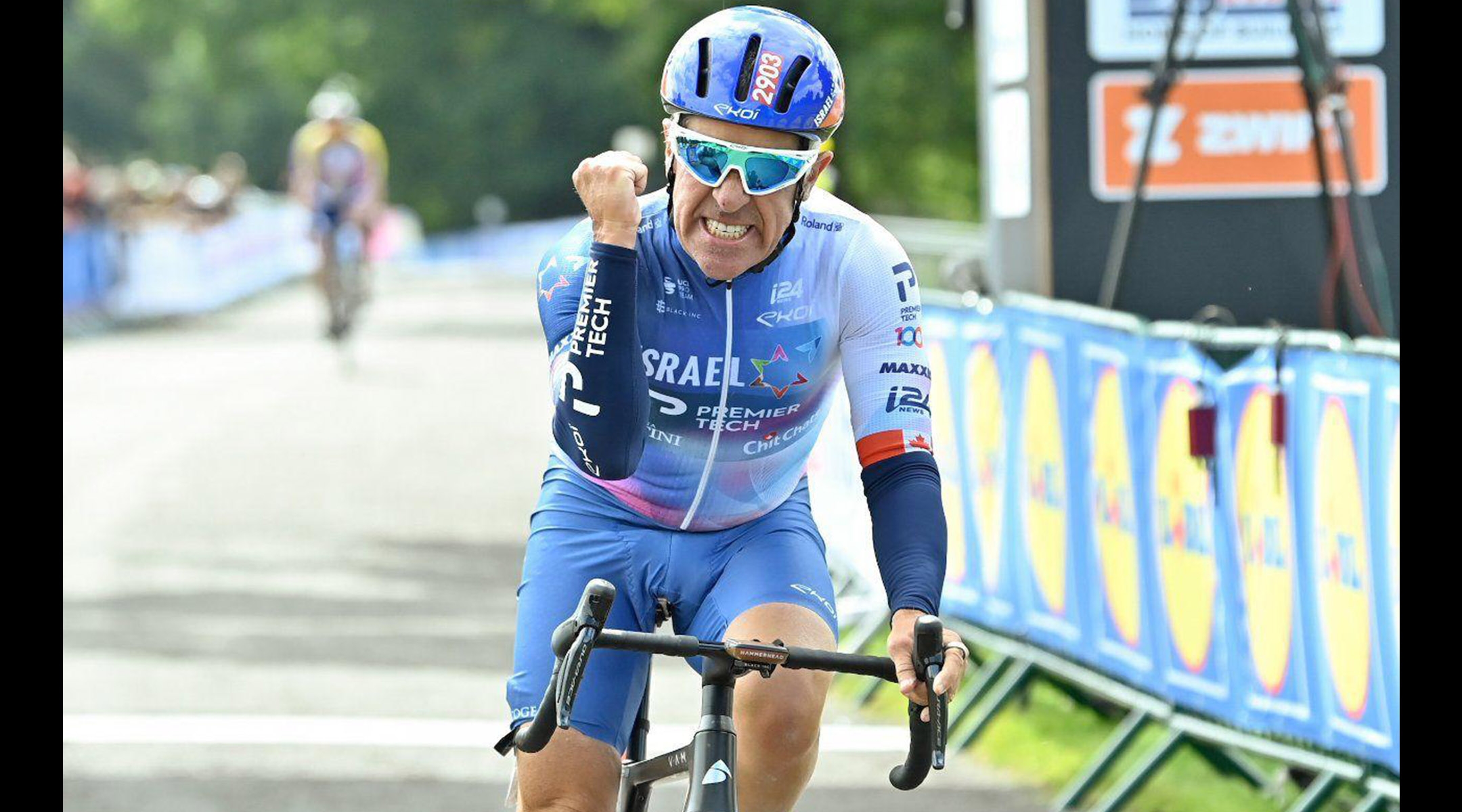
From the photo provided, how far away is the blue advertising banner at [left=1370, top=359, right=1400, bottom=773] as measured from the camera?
6320 millimetres

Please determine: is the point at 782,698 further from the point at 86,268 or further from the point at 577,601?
the point at 86,268

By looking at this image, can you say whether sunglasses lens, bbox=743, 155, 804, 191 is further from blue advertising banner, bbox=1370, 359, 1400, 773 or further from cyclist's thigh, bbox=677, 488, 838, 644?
blue advertising banner, bbox=1370, 359, 1400, 773

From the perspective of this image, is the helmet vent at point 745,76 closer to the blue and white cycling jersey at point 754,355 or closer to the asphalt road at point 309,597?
the blue and white cycling jersey at point 754,355

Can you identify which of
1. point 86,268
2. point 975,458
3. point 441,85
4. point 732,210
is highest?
point 441,85

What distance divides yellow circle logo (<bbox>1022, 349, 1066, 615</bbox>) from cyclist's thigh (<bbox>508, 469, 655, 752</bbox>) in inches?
157

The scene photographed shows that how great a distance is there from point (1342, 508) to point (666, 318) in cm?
281

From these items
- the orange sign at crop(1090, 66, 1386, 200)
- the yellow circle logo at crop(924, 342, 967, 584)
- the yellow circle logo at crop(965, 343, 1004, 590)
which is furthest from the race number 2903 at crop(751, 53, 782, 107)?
the orange sign at crop(1090, 66, 1386, 200)

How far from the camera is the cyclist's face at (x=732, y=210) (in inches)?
165

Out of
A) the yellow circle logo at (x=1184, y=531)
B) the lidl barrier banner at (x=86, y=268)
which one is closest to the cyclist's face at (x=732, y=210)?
the yellow circle logo at (x=1184, y=531)

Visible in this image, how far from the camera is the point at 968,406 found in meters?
9.39

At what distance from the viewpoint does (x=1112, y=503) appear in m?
8.09

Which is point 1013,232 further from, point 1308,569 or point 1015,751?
point 1308,569

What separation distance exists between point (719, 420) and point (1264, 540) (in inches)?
119

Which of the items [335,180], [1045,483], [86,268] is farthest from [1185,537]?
[86,268]
